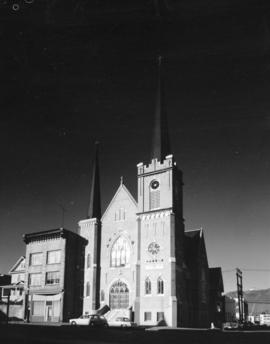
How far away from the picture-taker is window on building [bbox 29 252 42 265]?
5188 centimetres

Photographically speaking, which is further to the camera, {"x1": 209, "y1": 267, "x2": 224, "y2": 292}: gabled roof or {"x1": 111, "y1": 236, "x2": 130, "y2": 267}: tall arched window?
{"x1": 209, "y1": 267, "x2": 224, "y2": 292}: gabled roof

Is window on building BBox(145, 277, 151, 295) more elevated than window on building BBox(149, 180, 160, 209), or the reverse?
window on building BBox(149, 180, 160, 209)

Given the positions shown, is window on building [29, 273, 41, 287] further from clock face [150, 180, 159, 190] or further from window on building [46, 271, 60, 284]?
clock face [150, 180, 159, 190]

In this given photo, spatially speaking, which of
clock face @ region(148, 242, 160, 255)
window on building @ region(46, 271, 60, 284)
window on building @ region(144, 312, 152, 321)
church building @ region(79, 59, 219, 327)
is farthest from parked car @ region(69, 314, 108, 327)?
window on building @ region(46, 271, 60, 284)

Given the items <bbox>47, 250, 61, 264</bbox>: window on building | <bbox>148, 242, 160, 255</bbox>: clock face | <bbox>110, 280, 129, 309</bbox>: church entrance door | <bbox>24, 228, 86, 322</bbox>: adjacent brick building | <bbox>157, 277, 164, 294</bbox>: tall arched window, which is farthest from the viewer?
<bbox>47, 250, 61, 264</bbox>: window on building

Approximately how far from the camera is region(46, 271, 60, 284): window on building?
49.4m

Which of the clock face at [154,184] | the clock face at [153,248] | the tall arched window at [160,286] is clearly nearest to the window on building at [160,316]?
the tall arched window at [160,286]

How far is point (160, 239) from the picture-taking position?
4719 centimetres

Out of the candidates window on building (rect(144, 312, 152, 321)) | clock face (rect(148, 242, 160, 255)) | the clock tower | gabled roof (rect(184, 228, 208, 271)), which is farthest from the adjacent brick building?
gabled roof (rect(184, 228, 208, 271))

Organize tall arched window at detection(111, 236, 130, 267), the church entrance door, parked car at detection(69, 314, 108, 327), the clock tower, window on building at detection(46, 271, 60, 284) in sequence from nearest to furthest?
parked car at detection(69, 314, 108, 327), the clock tower, the church entrance door, window on building at detection(46, 271, 60, 284), tall arched window at detection(111, 236, 130, 267)

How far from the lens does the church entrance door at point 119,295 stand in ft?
158

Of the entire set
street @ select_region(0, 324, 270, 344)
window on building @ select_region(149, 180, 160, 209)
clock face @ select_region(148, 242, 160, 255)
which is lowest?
street @ select_region(0, 324, 270, 344)

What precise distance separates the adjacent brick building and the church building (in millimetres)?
1322

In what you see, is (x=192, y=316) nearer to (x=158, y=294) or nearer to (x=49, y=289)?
(x=158, y=294)
